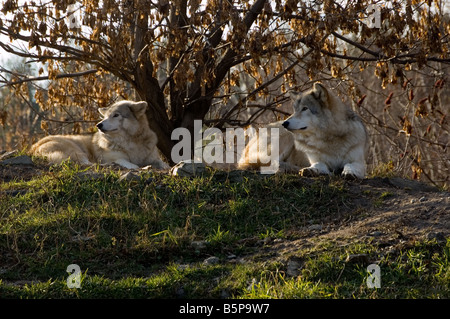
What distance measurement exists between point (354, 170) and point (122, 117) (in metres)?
4.02

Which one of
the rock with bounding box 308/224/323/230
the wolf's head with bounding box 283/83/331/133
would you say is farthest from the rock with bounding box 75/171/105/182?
the rock with bounding box 308/224/323/230

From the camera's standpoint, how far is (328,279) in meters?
4.59

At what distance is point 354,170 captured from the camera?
7020 mm

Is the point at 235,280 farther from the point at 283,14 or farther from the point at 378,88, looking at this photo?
the point at 378,88

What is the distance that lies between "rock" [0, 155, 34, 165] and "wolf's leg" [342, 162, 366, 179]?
4.22m

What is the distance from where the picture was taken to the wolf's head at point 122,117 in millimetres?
9195

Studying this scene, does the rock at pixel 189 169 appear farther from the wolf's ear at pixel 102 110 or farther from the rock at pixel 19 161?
the wolf's ear at pixel 102 110

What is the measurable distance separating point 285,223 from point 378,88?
11.4m

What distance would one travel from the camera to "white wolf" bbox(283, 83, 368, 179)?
7324 millimetres

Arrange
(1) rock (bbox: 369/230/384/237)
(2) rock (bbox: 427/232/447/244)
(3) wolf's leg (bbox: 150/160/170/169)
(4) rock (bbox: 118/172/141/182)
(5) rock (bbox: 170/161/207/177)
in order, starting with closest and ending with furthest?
(2) rock (bbox: 427/232/447/244), (1) rock (bbox: 369/230/384/237), (4) rock (bbox: 118/172/141/182), (5) rock (bbox: 170/161/207/177), (3) wolf's leg (bbox: 150/160/170/169)

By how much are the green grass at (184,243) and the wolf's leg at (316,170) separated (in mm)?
244

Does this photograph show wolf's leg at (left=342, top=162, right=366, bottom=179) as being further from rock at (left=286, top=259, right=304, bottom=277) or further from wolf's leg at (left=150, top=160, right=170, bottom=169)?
wolf's leg at (left=150, top=160, right=170, bottom=169)

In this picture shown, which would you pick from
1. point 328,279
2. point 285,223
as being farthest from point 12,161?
point 328,279

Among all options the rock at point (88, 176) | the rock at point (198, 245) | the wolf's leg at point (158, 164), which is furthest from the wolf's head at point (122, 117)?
the rock at point (198, 245)
